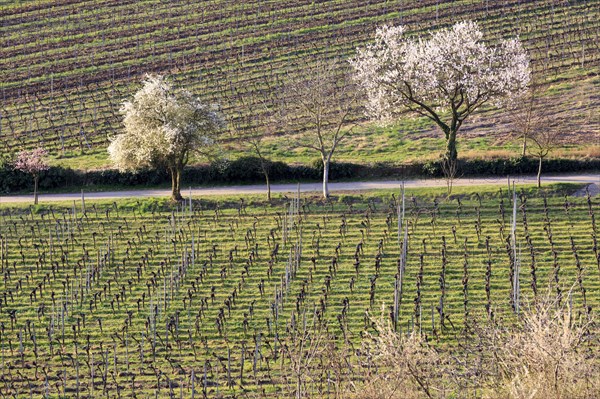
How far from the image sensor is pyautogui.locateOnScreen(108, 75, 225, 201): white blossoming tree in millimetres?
62906

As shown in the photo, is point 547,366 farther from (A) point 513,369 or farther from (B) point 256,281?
(B) point 256,281

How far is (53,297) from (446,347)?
16.8m

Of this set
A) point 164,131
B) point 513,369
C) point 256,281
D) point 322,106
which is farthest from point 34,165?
point 513,369

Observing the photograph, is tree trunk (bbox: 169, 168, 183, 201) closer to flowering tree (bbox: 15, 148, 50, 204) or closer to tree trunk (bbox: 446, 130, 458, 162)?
flowering tree (bbox: 15, 148, 50, 204)

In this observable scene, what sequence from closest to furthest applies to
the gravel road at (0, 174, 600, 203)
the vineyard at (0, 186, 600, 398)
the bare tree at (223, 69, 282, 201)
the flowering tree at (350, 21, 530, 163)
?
the vineyard at (0, 186, 600, 398) < the gravel road at (0, 174, 600, 203) < the flowering tree at (350, 21, 530, 163) < the bare tree at (223, 69, 282, 201)

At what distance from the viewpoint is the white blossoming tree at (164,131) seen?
62.9 metres

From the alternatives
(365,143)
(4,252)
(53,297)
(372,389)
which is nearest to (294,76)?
(365,143)

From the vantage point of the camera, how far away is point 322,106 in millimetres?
65250

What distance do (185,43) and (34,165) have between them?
3187 centimetres

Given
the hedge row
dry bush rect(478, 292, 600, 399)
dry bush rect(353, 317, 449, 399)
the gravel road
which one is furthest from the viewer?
the hedge row

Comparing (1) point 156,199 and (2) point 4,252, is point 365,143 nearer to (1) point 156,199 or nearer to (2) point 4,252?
(1) point 156,199

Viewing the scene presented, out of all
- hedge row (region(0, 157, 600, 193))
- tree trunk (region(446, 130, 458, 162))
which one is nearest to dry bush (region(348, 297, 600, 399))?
tree trunk (region(446, 130, 458, 162))

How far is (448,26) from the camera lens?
91875 mm

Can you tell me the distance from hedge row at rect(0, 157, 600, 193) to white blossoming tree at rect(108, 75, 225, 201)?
2721mm
